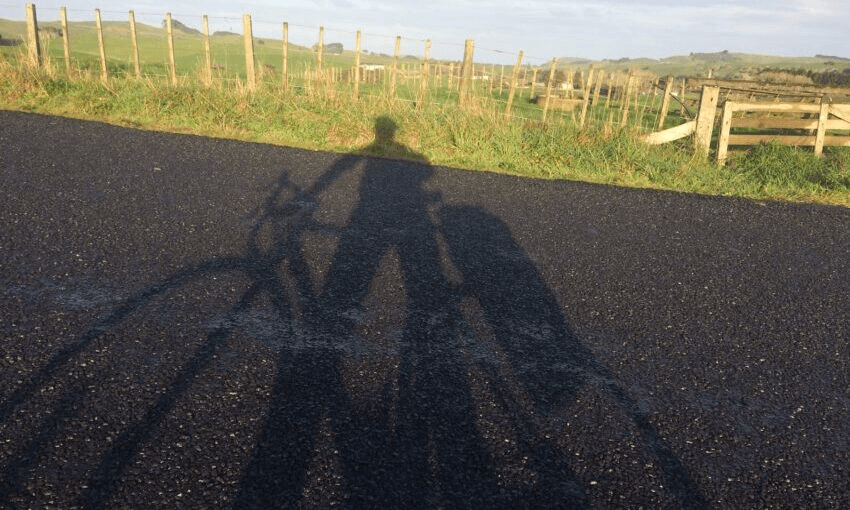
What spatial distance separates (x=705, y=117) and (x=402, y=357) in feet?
35.0

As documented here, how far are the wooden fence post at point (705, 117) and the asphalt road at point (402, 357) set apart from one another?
15.2 feet

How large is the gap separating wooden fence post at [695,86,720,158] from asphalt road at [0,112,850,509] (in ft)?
15.2

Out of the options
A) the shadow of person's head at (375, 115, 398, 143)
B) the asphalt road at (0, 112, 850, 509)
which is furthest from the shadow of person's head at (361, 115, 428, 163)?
the asphalt road at (0, 112, 850, 509)

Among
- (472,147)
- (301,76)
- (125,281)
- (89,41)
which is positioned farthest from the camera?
(89,41)

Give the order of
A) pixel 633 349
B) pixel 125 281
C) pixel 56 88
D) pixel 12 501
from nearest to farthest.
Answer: pixel 12 501, pixel 633 349, pixel 125 281, pixel 56 88

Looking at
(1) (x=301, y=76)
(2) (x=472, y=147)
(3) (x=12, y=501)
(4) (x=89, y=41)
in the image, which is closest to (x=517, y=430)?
(3) (x=12, y=501)

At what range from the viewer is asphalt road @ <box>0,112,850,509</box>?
3.15 m

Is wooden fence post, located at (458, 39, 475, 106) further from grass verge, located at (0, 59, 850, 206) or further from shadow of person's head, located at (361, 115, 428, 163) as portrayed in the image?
shadow of person's head, located at (361, 115, 428, 163)

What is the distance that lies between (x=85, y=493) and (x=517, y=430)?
210 cm

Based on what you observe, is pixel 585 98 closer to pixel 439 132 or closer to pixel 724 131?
pixel 724 131

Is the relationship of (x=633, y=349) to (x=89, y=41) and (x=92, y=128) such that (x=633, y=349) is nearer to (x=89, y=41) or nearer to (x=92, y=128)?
(x=92, y=128)

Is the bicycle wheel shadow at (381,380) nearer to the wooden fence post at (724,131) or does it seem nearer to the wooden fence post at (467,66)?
the wooden fence post at (724,131)

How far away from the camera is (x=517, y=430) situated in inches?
141

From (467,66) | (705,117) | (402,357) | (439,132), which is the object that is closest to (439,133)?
(439,132)
